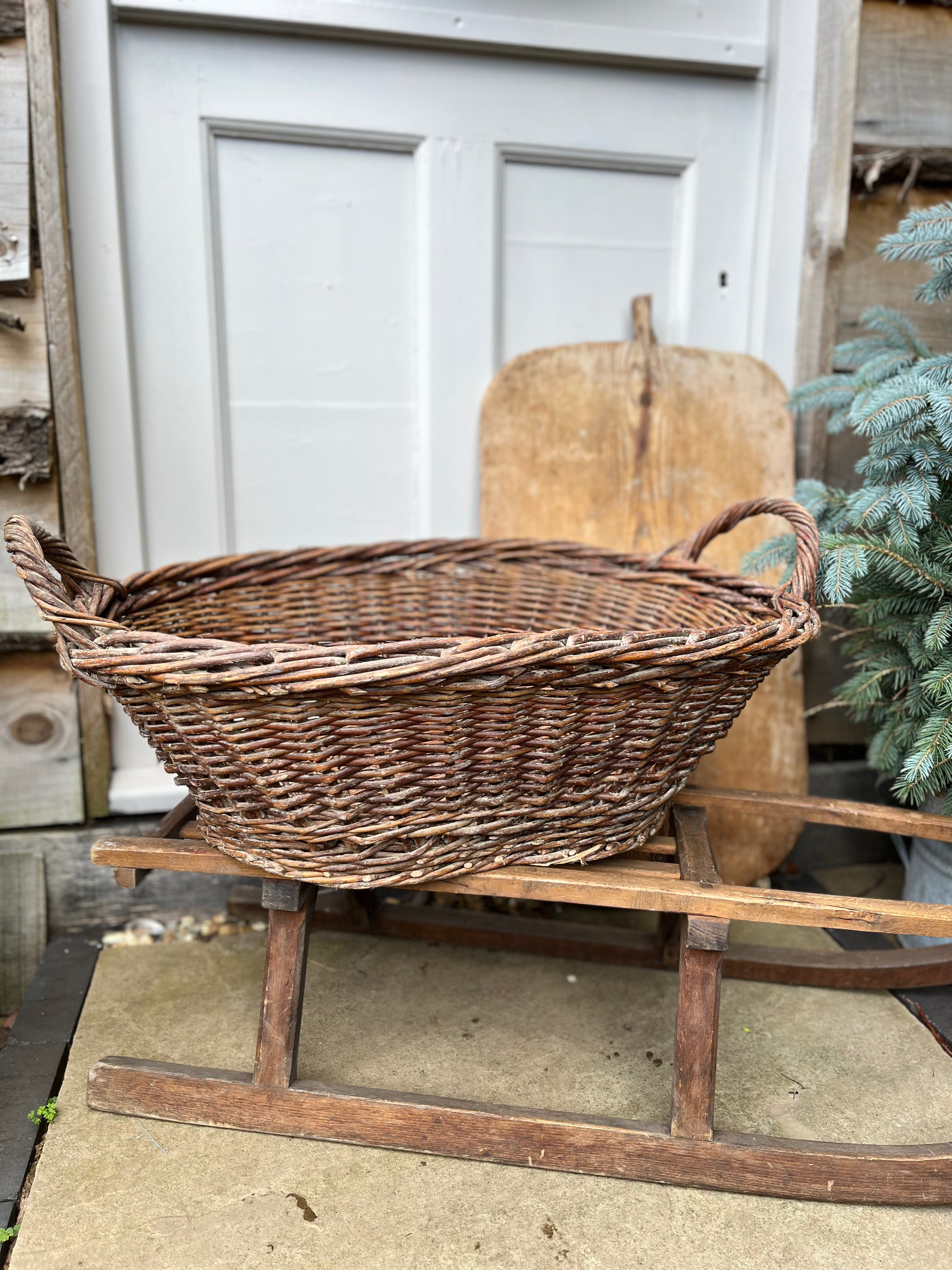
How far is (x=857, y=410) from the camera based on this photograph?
3.96 ft

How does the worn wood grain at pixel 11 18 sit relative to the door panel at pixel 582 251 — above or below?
above

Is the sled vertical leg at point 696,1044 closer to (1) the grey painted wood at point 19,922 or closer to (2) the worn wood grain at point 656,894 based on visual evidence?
(2) the worn wood grain at point 656,894

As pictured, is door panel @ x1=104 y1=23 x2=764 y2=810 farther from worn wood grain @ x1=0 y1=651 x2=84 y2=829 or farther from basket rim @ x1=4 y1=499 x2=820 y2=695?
basket rim @ x1=4 y1=499 x2=820 y2=695

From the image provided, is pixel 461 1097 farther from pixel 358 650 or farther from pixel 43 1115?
pixel 358 650

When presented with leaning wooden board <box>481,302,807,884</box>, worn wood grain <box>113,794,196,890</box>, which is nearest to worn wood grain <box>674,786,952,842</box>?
leaning wooden board <box>481,302,807,884</box>

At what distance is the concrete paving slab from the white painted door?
487 mm

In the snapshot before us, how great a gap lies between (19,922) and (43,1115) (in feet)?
1.72

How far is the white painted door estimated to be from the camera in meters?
1.48

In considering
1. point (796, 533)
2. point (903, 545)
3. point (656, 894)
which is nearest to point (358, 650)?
point (656, 894)

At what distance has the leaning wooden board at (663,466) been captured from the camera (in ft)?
5.29

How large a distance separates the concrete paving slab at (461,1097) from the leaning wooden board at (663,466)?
29cm

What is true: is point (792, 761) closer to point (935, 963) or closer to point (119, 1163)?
point (935, 963)

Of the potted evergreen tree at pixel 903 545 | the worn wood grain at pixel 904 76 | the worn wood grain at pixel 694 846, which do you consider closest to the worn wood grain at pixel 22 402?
the worn wood grain at pixel 694 846

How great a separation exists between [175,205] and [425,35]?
516mm
